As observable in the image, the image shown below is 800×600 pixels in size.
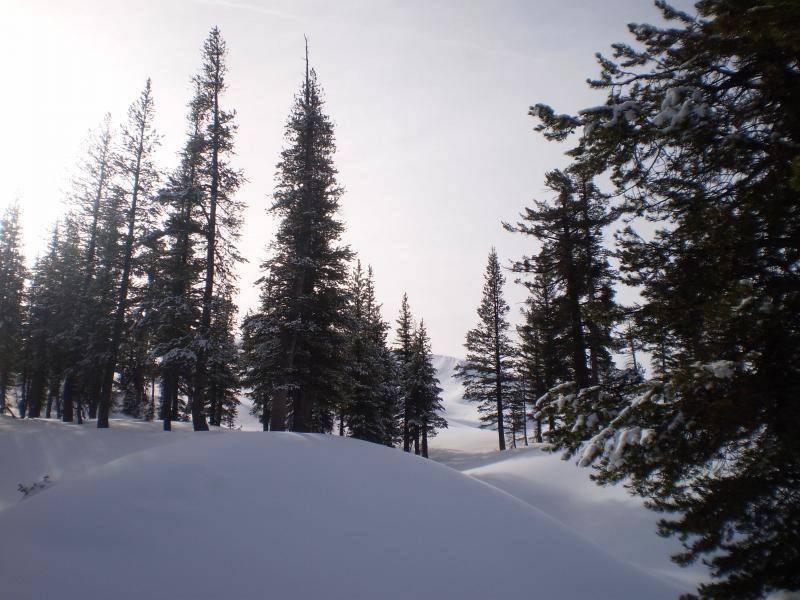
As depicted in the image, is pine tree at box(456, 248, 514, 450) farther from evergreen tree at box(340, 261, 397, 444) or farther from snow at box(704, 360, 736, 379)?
snow at box(704, 360, 736, 379)

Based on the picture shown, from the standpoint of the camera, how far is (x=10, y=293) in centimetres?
3047

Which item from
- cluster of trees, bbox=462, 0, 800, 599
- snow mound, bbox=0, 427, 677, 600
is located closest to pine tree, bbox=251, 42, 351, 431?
snow mound, bbox=0, 427, 677, 600

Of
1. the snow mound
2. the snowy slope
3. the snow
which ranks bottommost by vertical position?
the snowy slope

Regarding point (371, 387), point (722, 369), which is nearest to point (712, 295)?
point (722, 369)

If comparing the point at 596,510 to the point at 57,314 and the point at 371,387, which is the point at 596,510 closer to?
the point at 371,387

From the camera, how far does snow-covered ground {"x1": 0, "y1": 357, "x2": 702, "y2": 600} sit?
3.61 m

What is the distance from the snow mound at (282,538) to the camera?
11.8 ft

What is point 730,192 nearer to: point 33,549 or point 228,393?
point 33,549

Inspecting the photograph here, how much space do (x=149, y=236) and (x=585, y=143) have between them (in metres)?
19.3

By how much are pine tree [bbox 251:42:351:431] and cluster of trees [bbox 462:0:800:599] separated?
1316cm

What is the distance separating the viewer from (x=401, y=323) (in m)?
34.3

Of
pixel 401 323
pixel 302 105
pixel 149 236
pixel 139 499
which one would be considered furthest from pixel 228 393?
pixel 139 499

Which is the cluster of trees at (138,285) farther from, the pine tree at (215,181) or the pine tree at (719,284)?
the pine tree at (719,284)

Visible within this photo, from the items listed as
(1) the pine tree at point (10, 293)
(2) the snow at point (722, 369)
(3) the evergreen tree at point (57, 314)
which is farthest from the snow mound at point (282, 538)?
(1) the pine tree at point (10, 293)
